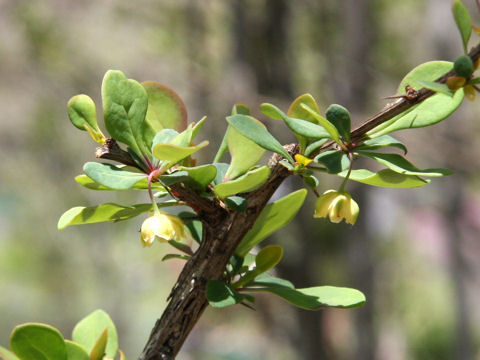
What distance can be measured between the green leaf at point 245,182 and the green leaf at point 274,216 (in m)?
0.08

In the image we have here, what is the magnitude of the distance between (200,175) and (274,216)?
0.09 metres

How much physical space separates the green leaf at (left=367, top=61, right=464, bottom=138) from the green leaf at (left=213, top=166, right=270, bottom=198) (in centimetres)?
10

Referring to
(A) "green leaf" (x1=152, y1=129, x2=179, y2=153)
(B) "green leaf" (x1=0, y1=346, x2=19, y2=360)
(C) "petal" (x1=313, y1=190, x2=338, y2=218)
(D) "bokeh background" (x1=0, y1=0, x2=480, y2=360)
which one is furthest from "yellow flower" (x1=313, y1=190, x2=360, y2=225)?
(D) "bokeh background" (x1=0, y1=0, x2=480, y2=360)

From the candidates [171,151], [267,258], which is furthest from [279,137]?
[171,151]

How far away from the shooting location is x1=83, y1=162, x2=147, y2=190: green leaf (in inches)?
12.2

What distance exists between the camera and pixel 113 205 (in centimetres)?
34

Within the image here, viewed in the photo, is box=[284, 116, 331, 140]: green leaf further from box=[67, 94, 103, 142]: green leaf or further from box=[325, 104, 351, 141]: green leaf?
box=[67, 94, 103, 142]: green leaf

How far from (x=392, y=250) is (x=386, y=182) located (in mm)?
3506

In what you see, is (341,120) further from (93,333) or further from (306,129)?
(93,333)

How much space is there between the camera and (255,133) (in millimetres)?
326

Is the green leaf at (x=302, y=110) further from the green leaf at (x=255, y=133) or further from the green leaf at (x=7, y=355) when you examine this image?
the green leaf at (x=7, y=355)

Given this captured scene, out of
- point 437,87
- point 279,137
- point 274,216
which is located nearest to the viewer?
point 437,87

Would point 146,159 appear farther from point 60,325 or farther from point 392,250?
point 60,325

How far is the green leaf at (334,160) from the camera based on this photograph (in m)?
0.33
